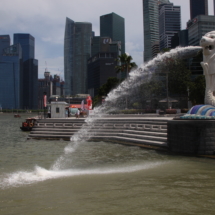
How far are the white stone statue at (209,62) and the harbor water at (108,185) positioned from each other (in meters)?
5.50

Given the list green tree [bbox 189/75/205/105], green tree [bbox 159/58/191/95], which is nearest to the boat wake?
green tree [bbox 189/75/205/105]

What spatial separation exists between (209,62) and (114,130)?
9025 millimetres

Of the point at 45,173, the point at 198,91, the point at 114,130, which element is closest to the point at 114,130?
the point at 114,130

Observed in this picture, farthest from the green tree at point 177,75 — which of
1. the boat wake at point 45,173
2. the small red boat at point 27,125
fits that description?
the boat wake at point 45,173

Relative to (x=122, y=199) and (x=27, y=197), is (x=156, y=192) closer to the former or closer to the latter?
(x=122, y=199)

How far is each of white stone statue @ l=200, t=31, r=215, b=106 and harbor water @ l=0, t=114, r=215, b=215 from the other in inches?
217

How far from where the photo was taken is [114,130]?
21672 millimetres

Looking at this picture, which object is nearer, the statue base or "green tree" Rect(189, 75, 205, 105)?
the statue base

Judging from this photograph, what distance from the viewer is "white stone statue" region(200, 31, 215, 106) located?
16.6 m

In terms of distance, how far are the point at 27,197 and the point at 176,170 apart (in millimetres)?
5982

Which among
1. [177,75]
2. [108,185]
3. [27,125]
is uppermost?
[177,75]

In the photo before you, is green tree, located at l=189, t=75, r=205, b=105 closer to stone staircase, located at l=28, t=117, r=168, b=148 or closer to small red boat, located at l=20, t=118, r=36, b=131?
stone staircase, located at l=28, t=117, r=168, b=148

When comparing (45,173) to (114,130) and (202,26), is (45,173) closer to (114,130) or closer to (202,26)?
(114,130)

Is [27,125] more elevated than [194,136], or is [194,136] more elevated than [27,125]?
[194,136]
